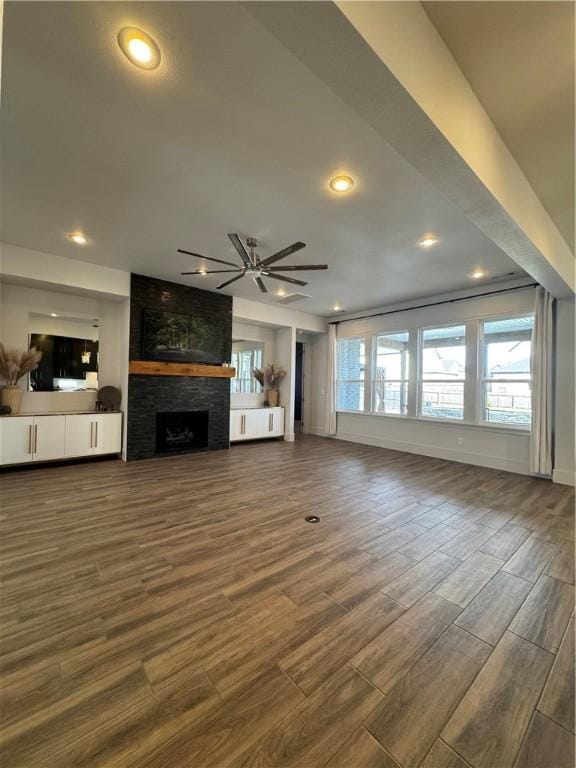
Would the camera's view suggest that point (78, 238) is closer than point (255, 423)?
Yes

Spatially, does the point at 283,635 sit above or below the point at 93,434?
below

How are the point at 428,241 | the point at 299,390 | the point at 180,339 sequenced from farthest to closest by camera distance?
1. the point at 299,390
2. the point at 180,339
3. the point at 428,241

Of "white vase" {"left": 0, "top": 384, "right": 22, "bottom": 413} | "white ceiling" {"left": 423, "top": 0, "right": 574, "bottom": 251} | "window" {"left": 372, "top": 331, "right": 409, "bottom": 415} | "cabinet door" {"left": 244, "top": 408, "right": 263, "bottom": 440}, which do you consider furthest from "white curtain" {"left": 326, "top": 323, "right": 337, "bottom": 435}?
"white vase" {"left": 0, "top": 384, "right": 22, "bottom": 413}

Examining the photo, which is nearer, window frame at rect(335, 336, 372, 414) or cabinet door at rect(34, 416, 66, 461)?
cabinet door at rect(34, 416, 66, 461)

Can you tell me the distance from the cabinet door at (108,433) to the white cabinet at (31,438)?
436 mm

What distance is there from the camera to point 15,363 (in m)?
4.39

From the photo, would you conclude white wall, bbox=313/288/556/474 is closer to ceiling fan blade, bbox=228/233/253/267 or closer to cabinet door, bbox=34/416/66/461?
A: ceiling fan blade, bbox=228/233/253/267

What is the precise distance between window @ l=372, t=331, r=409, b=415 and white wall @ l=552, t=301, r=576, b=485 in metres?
2.37

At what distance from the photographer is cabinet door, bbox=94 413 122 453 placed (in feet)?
16.0

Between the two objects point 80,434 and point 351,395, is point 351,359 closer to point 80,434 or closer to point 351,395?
point 351,395

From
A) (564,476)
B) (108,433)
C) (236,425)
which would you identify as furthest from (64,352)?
(564,476)

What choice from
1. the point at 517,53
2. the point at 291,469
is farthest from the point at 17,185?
the point at 291,469

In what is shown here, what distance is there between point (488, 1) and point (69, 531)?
4.22 m

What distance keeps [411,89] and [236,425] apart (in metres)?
5.79
